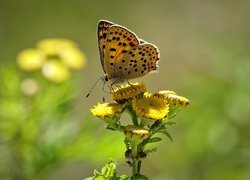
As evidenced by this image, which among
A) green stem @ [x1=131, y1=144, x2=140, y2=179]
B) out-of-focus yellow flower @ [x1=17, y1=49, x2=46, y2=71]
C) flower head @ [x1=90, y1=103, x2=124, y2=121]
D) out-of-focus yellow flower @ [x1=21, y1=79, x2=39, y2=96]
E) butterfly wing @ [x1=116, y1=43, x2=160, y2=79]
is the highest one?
out-of-focus yellow flower @ [x1=17, y1=49, x2=46, y2=71]

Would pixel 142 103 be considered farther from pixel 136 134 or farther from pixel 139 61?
pixel 139 61

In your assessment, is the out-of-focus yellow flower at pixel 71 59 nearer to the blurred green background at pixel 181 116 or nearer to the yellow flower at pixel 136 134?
the blurred green background at pixel 181 116

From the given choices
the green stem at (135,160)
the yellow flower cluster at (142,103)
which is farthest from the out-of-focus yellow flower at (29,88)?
the green stem at (135,160)

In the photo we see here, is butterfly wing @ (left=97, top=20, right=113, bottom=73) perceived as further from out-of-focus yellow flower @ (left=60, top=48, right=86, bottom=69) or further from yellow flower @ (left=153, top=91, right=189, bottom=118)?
out-of-focus yellow flower @ (left=60, top=48, right=86, bottom=69)

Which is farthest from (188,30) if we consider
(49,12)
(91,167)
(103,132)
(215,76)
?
(103,132)

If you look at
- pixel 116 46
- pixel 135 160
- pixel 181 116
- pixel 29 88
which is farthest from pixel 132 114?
pixel 181 116

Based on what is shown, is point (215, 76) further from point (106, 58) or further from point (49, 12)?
point (49, 12)

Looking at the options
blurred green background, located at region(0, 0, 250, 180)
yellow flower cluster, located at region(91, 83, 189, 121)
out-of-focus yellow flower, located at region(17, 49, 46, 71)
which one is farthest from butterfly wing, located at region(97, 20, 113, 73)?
out-of-focus yellow flower, located at region(17, 49, 46, 71)
